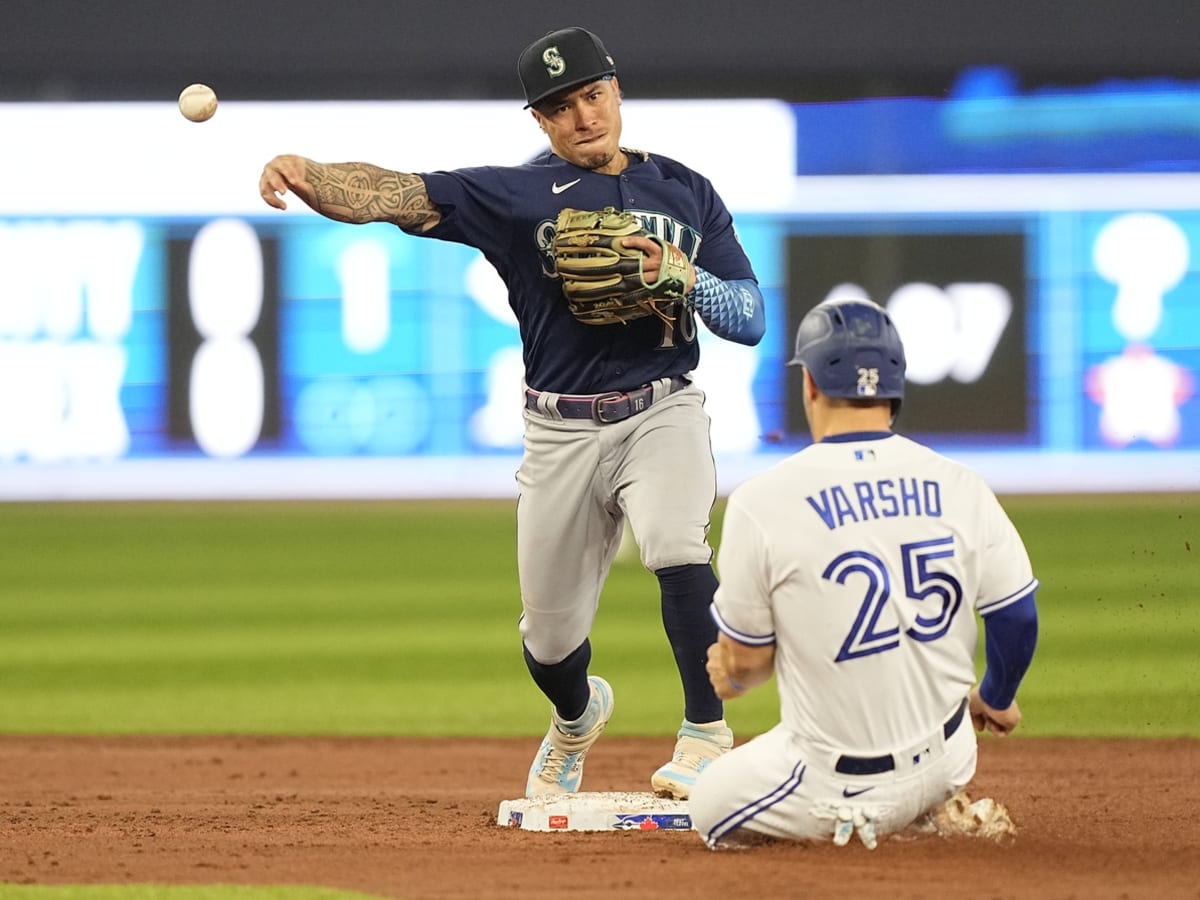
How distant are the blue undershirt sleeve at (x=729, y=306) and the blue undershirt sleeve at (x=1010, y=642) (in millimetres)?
933

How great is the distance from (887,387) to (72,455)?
7330 mm

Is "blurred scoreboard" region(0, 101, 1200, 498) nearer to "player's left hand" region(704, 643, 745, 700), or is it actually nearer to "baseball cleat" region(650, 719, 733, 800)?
"baseball cleat" region(650, 719, 733, 800)

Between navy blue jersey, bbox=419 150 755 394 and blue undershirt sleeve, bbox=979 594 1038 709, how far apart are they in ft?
3.55

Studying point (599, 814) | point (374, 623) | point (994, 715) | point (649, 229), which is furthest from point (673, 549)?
point (374, 623)

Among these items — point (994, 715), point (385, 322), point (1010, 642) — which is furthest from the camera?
point (385, 322)

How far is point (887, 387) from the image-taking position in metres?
2.80

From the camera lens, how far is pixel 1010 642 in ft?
9.36

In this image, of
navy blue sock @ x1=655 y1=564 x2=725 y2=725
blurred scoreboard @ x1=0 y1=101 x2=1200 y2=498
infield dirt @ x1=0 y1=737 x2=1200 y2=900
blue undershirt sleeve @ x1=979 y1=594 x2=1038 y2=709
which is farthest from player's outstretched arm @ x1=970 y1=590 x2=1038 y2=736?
blurred scoreboard @ x1=0 y1=101 x2=1200 y2=498

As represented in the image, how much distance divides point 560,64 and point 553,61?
2 cm

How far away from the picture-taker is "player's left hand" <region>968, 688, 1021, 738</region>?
9.77ft

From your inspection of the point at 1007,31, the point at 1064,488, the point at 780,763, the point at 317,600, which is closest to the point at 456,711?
the point at 317,600

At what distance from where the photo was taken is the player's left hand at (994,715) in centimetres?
298

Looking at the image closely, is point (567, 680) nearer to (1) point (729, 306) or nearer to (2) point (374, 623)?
(1) point (729, 306)

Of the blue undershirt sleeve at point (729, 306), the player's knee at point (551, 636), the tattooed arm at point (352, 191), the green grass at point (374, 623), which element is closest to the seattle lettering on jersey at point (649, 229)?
the blue undershirt sleeve at point (729, 306)
